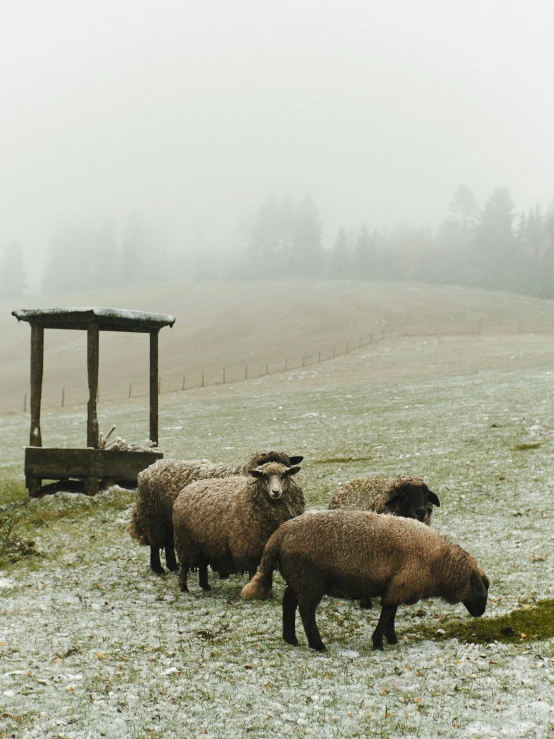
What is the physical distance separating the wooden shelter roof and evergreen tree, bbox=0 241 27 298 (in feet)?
461

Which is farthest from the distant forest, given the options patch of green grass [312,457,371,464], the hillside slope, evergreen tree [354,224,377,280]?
patch of green grass [312,457,371,464]

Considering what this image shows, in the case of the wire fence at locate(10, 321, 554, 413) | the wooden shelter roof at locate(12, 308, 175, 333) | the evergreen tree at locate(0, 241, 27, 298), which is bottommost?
the wire fence at locate(10, 321, 554, 413)

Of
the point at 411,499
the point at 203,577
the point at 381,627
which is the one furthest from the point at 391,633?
the point at 203,577

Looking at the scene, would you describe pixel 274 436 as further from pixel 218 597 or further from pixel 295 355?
pixel 295 355

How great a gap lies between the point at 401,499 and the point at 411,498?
5.7 inches

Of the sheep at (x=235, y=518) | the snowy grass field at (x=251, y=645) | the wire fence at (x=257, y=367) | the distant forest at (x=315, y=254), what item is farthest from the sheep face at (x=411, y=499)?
the distant forest at (x=315, y=254)

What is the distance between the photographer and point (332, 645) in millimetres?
6957

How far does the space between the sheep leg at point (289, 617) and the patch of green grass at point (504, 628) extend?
1.28 m

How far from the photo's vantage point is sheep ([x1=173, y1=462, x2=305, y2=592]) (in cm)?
855

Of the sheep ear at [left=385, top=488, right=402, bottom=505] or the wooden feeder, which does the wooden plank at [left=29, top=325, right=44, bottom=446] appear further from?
the sheep ear at [left=385, top=488, right=402, bottom=505]

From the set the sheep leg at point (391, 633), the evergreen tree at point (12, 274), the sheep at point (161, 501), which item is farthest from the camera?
the evergreen tree at point (12, 274)

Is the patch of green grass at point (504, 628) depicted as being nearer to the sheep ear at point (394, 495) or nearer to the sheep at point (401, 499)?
the sheep at point (401, 499)

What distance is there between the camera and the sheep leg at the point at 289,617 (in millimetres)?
6973

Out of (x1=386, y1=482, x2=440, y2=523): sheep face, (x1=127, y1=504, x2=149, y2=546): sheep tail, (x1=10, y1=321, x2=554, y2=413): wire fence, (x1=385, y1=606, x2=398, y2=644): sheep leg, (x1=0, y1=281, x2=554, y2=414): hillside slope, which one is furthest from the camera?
(x1=0, y1=281, x2=554, y2=414): hillside slope
